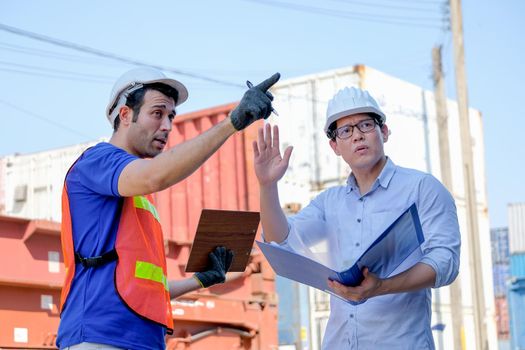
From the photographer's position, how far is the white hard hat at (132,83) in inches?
142

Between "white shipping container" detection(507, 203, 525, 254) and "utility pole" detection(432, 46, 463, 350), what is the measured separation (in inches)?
395

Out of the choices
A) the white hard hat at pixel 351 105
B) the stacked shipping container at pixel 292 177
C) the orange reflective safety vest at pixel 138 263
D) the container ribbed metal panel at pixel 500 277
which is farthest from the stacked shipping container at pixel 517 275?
the orange reflective safety vest at pixel 138 263

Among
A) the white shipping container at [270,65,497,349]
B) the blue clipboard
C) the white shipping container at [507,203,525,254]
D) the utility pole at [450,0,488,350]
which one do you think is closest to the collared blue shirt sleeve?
the blue clipboard

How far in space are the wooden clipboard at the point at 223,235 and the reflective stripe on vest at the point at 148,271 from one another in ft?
0.69

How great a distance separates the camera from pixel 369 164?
12.2 feet

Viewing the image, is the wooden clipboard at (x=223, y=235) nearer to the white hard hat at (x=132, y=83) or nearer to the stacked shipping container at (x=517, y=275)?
the white hard hat at (x=132, y=83)

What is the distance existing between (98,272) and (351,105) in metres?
1.25

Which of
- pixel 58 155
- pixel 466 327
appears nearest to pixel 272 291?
pixel 58 155

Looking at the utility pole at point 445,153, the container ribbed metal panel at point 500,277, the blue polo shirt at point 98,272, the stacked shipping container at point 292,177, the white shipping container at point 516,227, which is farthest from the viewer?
the container ribbed metal panel at point 500,277

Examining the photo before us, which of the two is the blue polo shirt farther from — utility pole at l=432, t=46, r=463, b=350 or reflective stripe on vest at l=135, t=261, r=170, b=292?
utility pole at l=432, t=46, r=463, b=350

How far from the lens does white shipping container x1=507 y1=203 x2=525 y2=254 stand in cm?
3047

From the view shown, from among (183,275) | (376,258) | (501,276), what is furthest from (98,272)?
(501,276)

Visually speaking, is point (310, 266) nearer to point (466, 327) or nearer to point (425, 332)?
point (425, 332)

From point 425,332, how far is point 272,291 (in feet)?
23.5
